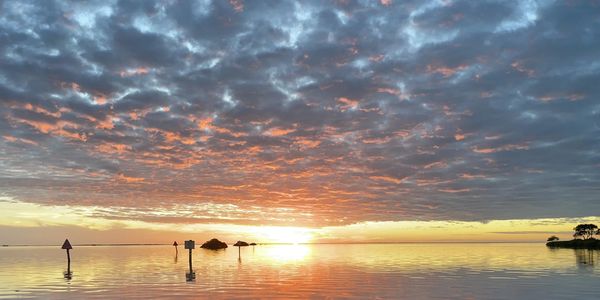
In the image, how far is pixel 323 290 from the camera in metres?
41.8

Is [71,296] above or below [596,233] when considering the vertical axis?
above

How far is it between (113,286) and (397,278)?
1188 inches

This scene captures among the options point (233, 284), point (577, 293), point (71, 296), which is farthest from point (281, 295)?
point (577, 293)

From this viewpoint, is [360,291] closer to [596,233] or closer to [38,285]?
[38,285]

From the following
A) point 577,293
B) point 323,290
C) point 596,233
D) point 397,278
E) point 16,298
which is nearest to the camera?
point 16,298

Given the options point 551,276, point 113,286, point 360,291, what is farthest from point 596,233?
point 113,286

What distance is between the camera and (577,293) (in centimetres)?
3903

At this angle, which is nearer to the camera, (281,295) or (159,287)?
(281,295)

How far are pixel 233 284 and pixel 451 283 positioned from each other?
21909 mm

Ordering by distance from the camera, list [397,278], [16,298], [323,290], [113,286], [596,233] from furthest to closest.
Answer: [596,233] < [397,278] < [113,286] < [323,290] < [16,298]

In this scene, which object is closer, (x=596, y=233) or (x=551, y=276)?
(x=551, y=276)

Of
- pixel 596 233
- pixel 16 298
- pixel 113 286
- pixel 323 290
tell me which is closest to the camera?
pixel 16 298

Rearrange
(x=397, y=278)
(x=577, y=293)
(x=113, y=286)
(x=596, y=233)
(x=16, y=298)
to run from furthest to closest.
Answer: (x=596, y=233)
(x=397, y=278)
(x=113, y=286)
(x=577, y=293)
(x=16, y=298)

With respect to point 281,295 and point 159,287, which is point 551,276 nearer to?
point 281,295
